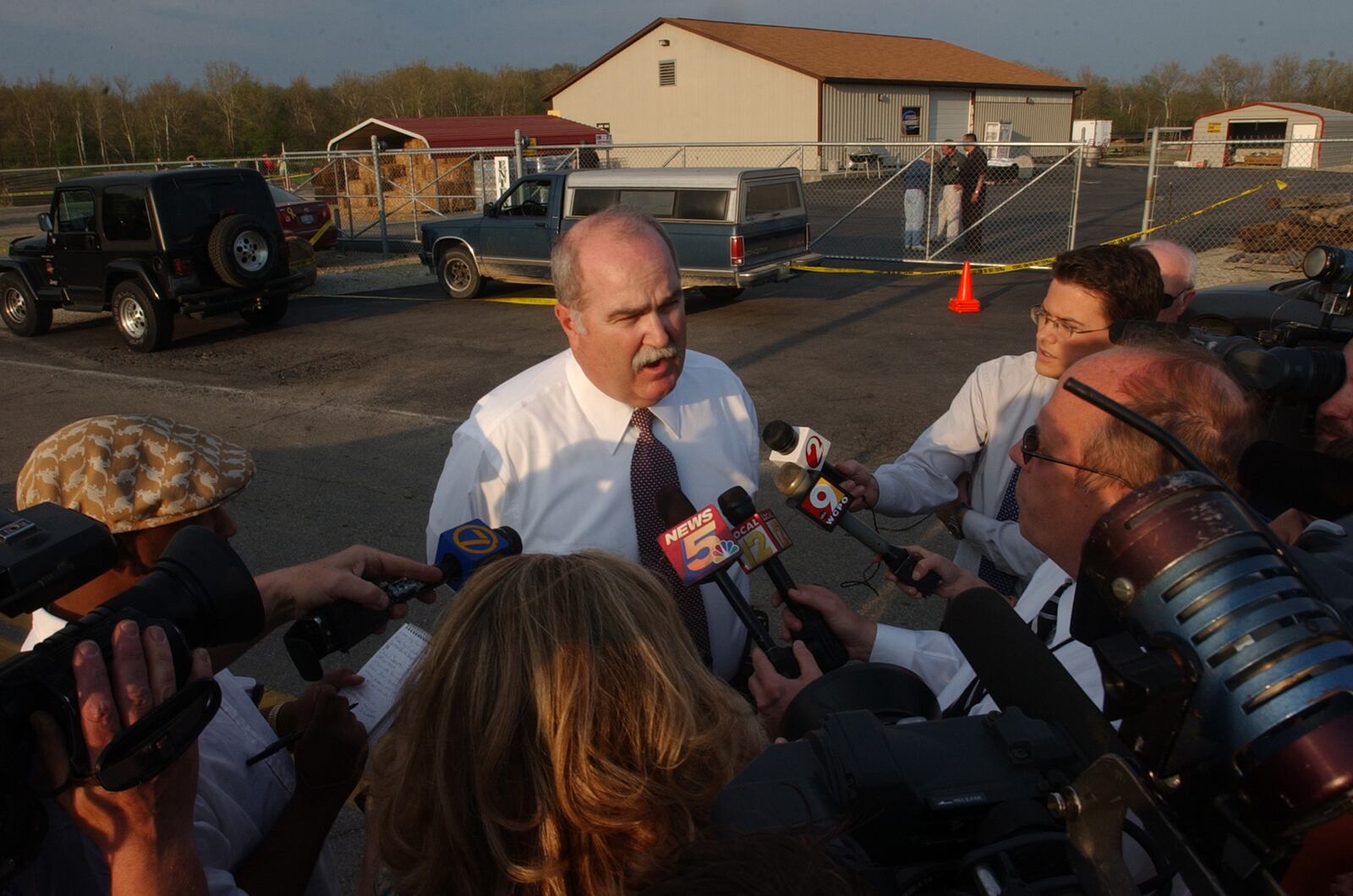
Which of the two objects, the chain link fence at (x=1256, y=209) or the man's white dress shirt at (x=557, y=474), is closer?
the man's white dress shirt at (x=557, y=474)

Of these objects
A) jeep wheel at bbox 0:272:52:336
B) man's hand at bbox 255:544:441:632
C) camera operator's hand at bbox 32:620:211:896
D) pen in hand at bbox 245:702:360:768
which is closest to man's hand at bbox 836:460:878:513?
man's hand at bbox 255:544:441:632

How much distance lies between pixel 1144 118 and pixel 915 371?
6690 cm

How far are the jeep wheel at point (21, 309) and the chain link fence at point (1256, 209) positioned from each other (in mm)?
13116

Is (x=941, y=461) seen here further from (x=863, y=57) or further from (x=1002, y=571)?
(x=863, y=57)

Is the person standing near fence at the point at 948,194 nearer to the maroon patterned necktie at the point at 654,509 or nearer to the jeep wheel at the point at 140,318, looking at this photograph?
the jeep wheel at the point at 140,318

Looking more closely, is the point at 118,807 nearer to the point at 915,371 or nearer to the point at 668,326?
the point at 668,326

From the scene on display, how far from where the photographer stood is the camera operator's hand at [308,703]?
1987mm

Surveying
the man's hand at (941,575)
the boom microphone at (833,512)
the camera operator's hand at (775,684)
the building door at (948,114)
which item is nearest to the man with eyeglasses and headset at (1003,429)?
the boom microphone at (833,512)

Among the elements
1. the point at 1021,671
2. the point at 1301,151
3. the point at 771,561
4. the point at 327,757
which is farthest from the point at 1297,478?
the point at 1301,151

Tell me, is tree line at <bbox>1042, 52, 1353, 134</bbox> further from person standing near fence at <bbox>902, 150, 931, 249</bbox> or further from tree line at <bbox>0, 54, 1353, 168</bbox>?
person standing near fence at <bbox>902, 150, 931, 249</bbox>

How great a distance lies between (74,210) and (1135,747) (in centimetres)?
1361

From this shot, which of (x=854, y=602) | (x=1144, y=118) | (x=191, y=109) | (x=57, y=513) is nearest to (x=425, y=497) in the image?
(x=854, y=602)

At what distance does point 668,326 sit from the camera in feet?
8.38

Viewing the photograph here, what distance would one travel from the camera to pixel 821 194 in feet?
79.5
